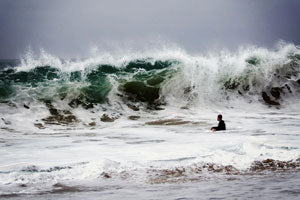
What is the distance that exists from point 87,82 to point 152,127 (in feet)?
19.3

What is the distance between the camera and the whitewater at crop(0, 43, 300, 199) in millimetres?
4352

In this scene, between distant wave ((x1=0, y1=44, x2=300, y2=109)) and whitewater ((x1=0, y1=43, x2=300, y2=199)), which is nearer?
whitewater ((x1=0, y1=43, x2=300, y2=199))

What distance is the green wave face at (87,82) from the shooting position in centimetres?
1263

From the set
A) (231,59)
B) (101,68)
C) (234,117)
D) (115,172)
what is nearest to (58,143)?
(115,172)

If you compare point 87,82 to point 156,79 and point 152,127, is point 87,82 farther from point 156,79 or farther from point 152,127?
point 152,127

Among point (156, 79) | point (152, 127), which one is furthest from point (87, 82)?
point (152, 127)

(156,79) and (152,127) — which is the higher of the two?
(156,79)

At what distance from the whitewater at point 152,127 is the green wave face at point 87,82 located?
0.13 ft

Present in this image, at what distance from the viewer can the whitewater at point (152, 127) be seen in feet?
14.3

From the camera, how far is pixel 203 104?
13211 millimetres

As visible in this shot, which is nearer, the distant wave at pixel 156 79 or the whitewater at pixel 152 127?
the whitewater at pixel 152 127

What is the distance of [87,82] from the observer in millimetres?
14461

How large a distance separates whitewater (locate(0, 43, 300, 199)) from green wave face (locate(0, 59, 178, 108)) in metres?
0.04

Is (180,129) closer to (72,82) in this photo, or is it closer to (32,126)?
(32,126)
